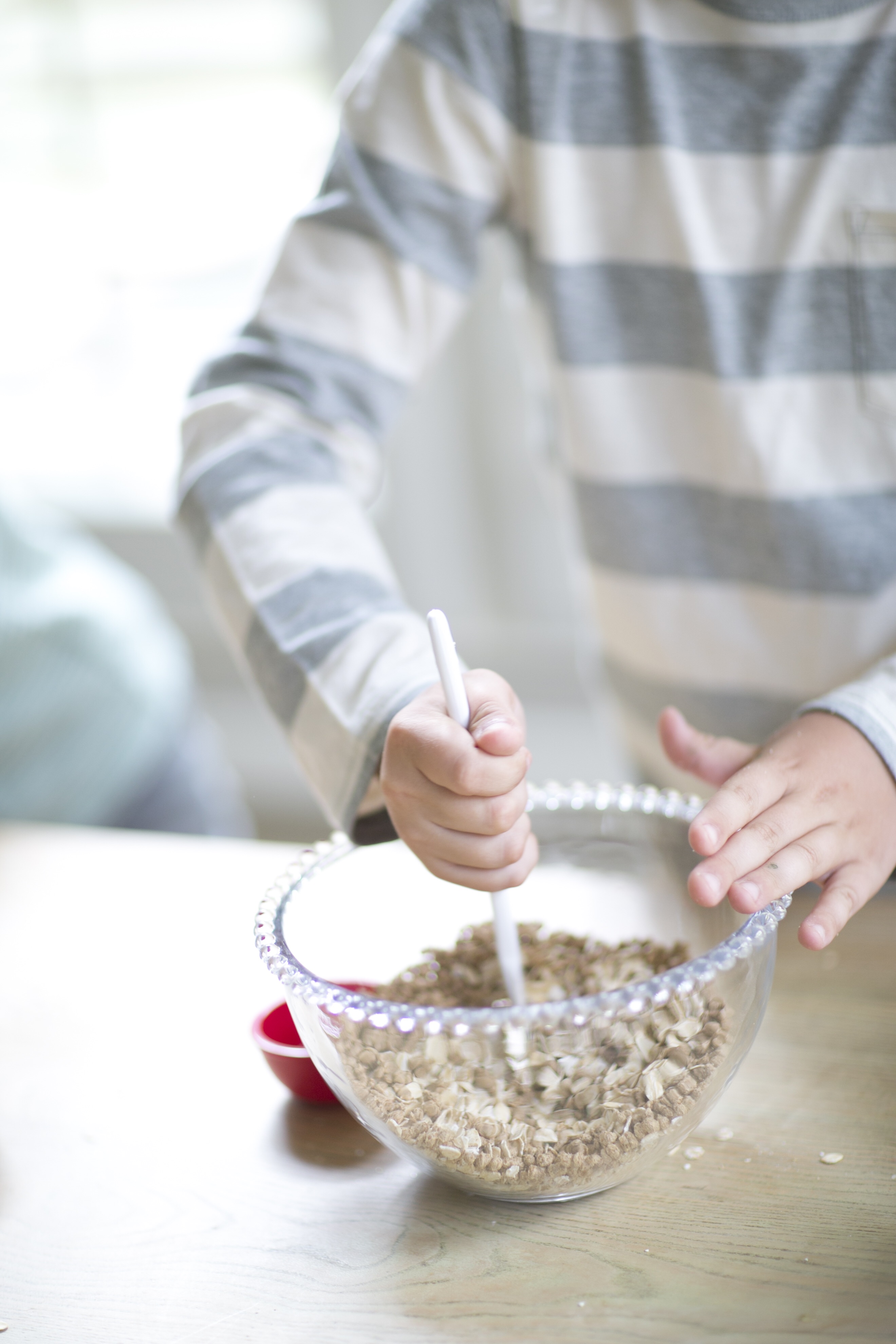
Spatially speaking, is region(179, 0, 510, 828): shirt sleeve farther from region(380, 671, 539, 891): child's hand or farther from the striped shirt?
region(380, 671, 539, 891): child's hand

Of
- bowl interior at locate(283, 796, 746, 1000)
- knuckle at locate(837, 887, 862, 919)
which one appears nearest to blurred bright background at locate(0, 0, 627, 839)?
bowl interior at locate(283, 796, 746, 1000)

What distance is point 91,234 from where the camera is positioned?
1.99 meters

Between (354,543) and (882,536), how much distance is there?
1.02ft

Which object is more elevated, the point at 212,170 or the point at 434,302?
the point at 434,302

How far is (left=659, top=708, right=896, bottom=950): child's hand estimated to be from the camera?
486 mm


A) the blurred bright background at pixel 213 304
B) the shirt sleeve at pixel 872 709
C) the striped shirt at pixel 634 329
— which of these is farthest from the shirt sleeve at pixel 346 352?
the blurred bright background at pixel 213 304

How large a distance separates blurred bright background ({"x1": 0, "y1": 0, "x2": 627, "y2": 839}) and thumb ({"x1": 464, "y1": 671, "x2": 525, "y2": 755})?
1191 mm

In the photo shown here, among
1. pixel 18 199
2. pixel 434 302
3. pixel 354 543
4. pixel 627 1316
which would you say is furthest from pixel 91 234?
pixel 627 1316

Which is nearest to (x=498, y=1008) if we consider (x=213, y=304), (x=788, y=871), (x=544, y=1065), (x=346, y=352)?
(x=544, y=1065)

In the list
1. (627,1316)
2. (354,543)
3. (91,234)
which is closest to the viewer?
(627,1316)

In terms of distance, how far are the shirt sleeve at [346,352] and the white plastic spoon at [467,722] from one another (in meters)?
0.13

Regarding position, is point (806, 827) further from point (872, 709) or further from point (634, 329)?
point (634, 329)

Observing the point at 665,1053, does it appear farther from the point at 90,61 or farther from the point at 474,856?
the point at 90,61

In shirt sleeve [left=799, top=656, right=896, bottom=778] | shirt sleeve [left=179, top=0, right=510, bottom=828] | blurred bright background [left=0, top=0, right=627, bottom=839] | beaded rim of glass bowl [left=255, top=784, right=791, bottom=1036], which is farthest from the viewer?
blurred bright background [left=0, top=0, right=627, bottom=839]
